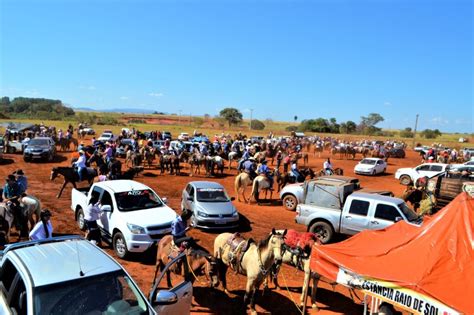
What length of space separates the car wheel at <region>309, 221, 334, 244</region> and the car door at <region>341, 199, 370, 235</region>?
1.46ft

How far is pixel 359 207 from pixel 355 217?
1.18ft

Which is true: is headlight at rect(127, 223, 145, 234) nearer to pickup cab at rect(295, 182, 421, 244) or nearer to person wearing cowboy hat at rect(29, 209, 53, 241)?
person wearing cowboy hat at rect(29, 209, 53, 241)

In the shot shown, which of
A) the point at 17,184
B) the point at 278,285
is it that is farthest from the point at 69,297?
the point at 17,184

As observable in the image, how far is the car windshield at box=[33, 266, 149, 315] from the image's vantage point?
424 cm

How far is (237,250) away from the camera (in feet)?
27.5

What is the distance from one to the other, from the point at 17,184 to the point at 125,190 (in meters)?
3.33

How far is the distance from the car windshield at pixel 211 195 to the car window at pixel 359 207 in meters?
4.62

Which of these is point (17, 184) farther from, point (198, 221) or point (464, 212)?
point (464, 212)

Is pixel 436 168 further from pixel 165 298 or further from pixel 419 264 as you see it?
pixel 165 298

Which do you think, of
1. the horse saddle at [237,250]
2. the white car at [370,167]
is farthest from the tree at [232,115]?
the horse saddle at [237,250]

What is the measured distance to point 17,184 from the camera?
1136 centimetres

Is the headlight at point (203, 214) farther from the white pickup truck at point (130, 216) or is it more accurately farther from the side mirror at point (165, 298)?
the side mirror at point (165, 298)

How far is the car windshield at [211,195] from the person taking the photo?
14000mm

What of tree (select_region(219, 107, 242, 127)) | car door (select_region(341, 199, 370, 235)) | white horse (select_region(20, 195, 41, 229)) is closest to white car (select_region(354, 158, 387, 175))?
car door (select_region(341, 199, 370, 235))
